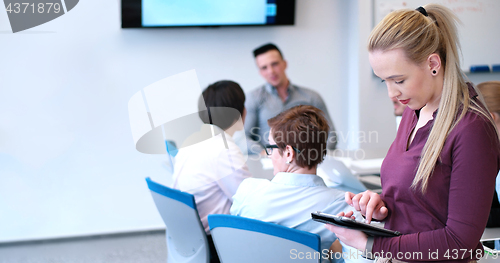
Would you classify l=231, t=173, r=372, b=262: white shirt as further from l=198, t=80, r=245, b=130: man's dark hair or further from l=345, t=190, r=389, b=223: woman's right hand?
l=198, t=80, r=245, b=130: man's dark hair

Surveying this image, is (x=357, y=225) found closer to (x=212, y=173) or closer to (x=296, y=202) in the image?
(x=296, y=202)

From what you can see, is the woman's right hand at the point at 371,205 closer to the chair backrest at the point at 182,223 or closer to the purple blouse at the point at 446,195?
the purple blouse at the point at 446,195

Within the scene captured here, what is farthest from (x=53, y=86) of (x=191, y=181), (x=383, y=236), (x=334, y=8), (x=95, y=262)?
(x=383, y=236)

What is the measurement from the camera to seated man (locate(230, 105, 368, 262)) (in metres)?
1.26

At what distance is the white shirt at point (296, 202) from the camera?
4.10ft

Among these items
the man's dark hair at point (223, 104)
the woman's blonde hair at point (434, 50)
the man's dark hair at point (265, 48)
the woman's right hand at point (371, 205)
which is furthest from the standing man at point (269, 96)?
the woman's blonde hair at point (434, 50)

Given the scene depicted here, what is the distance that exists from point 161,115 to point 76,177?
2.84 feet

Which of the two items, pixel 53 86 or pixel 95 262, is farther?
pixel 53 86

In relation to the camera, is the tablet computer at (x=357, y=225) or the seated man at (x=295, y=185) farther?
the seated man at (x=295, y=185)

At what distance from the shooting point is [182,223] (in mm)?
1605

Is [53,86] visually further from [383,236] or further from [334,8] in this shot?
[383,236]

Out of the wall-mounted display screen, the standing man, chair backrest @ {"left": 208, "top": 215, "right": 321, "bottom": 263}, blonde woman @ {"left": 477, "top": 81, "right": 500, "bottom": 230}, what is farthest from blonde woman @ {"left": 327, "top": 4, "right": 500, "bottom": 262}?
the wall-mounted display screen

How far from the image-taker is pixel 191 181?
180cm

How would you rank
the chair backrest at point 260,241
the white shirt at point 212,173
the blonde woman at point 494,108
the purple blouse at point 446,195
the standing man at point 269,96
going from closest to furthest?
the purple blouse at point 446,195, the chair backrest at point 260,241, the blonde woman at point 494,108, the white shirt at point 212,173, the standing man at point 269,96
